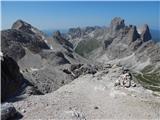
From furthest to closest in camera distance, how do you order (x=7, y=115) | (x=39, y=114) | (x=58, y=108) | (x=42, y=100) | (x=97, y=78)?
(x=97, y=78), (x=42, y=100), (x=58, y=108), (x=39, y=114), (x=7, y=115)

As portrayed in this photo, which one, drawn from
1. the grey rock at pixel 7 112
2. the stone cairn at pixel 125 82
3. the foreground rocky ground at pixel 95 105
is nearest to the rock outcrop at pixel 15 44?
the stone cairn at pixel 125 82

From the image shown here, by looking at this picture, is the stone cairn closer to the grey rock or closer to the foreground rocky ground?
the foreground rocky ground

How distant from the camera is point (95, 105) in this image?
30188mm

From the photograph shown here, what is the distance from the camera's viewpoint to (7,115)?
23.3 m

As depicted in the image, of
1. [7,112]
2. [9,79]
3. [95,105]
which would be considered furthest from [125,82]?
[7,112]

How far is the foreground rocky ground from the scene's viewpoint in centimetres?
2578

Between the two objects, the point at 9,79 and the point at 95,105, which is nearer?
the point at 95,105

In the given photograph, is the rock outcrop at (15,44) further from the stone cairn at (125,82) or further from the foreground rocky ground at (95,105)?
the foreground rocky ground at (95,105)

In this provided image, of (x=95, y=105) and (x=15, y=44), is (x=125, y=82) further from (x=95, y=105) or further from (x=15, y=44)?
(x=15, y=44)

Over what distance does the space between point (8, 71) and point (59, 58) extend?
4283 inches

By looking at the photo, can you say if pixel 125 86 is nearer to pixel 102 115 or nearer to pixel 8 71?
pixel 102 115

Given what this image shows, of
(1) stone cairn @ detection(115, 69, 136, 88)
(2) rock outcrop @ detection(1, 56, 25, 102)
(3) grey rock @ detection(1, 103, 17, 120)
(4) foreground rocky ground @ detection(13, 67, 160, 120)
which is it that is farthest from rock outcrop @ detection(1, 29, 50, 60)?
(3) grey rock @ detection(1, 103, 17, 120)

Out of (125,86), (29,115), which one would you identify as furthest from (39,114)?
(125,86)

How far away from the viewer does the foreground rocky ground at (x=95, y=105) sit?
84.6ft
